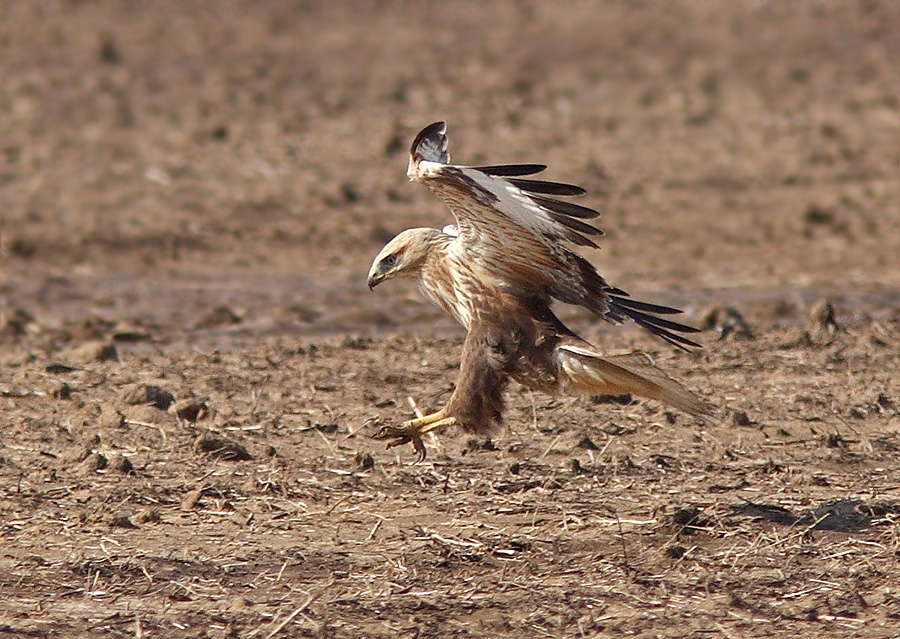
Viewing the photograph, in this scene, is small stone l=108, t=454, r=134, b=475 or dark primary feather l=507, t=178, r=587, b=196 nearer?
dark primary feather l=507, t=178, r=587, b=196

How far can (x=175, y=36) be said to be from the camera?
17.1 meters

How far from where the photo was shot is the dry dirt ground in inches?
195

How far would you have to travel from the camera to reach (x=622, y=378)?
18.2 ft

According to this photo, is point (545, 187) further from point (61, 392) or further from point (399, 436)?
point (61, 392)

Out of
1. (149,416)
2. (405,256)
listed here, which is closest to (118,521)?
(149,416)

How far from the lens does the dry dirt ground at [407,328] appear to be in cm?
496

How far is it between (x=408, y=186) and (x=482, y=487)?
22.5ft

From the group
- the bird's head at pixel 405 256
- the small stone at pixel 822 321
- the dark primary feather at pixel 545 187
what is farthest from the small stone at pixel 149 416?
the small stone at pixel 822 321

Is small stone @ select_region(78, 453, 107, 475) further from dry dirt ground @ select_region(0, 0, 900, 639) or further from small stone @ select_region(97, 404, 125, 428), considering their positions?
small stone @ select_region(97, 404, 125, 428)

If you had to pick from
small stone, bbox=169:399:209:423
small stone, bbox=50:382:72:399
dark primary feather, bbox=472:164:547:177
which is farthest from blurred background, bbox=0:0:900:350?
dark primary feather, bbox=472:164:547:177

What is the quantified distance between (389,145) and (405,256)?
7.50m

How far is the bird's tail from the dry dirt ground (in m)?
0.42

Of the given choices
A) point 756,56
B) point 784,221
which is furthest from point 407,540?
point 756,56

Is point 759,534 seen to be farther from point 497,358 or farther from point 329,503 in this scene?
point 329,503
